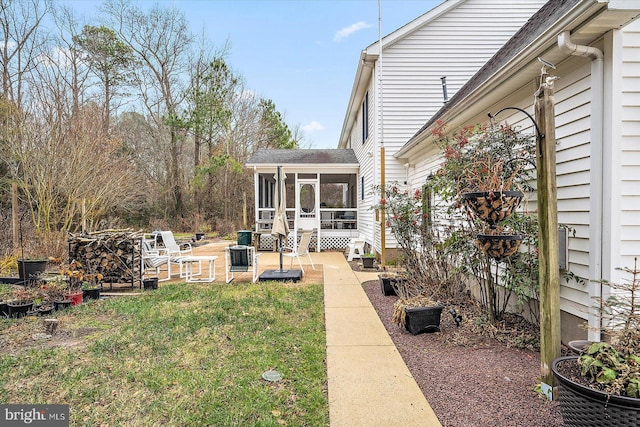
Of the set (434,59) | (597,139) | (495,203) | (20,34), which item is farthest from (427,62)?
(20,34)

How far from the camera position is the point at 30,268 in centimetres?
650

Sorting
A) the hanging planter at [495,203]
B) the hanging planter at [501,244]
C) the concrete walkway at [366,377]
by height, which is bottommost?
the concrete walkway at [366,377]

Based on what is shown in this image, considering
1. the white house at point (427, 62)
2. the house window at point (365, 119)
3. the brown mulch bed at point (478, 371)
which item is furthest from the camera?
the house window at point (365, 119)

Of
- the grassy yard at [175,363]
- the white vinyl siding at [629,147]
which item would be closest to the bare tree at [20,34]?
the grassy yard at [175,363]

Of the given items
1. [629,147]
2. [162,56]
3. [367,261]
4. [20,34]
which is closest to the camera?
[629,147]

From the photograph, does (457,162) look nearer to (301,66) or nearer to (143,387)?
(143,387)

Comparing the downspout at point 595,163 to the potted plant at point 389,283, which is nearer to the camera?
the downspout at point 595,163

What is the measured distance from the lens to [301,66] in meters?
21.3

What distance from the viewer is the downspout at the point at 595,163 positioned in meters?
2.90

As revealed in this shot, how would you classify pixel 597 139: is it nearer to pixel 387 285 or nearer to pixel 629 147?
pixel 629 147

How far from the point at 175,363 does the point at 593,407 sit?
10.3 feet

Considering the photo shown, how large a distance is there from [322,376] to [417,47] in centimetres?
916

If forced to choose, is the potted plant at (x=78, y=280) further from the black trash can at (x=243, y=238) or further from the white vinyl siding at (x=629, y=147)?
the white vinyl siding at (x=629, y=147)

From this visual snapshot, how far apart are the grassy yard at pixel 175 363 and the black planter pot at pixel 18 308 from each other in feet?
0.82
